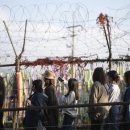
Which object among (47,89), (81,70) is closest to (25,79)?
(81,70)

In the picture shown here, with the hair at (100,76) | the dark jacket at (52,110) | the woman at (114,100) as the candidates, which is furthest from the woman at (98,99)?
the dark jacket at (52,110)

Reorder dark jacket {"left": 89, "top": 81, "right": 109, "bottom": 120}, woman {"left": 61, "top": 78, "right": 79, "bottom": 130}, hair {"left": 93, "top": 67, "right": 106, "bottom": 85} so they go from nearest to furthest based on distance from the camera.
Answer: dark jacket {"left": 89, "top": 81, "right": 109, "bottom": 120} → hair {"left": 93, "top": 67, "right": 106, "bottom": 85} → woman {"left": 61, "top": 78, "right": 79, "bottom": 130}

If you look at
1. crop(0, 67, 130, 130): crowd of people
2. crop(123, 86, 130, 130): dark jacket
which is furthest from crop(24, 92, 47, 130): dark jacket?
crop(123, 86, 130, 130): dark jacket

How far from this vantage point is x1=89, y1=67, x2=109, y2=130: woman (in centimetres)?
654

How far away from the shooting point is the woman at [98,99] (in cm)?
654

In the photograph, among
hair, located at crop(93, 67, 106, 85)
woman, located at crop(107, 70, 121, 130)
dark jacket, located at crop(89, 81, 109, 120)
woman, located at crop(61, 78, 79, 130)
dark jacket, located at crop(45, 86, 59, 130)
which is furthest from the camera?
woman, located at crop(61, 78, 79, 130)

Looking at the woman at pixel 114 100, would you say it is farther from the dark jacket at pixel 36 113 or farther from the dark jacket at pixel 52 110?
the dark jacket at pixel 36 113

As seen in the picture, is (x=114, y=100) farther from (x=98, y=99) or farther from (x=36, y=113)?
(x=36, y=113)

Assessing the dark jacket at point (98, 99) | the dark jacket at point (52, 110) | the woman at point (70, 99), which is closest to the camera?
the dark jacket at point (98, 99)

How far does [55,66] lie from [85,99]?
1.08 metres

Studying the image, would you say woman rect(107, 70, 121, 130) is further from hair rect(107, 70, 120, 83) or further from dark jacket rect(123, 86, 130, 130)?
dark jacket rect(123, 86, 130, 130)

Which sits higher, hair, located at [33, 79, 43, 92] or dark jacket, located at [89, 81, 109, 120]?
hair, located at [33, 79, 43, 92]

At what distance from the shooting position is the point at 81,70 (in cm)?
998

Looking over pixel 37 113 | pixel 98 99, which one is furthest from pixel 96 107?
pixel 37 113
